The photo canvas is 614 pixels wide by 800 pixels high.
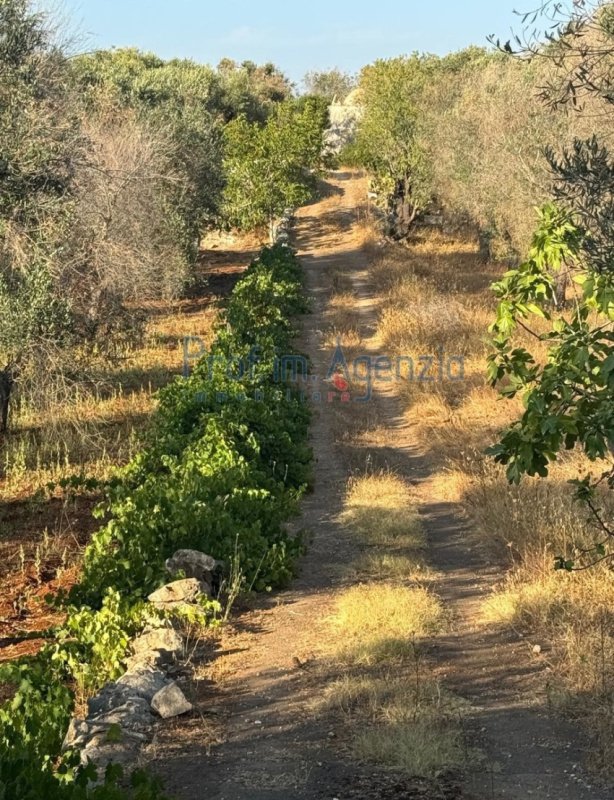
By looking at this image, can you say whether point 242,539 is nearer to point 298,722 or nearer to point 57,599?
point 57,599

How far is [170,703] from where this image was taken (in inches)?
257

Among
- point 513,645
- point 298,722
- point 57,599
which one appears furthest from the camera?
point 57,599

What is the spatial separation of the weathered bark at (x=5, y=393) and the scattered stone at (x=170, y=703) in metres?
7.53

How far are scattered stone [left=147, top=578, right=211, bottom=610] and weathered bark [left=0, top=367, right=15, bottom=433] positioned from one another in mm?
5798

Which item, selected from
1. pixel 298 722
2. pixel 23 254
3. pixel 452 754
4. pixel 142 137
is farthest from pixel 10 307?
pixel 142 137

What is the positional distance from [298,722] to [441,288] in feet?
80.3

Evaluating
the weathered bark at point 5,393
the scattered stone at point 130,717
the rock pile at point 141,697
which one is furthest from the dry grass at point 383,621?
the weathered bark at point 5,393

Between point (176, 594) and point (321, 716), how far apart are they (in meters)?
2.17

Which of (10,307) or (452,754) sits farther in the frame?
(10,307)

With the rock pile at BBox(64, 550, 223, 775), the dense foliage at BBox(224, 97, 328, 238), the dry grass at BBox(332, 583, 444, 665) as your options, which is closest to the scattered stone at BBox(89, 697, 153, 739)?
the rock pile at BBox(64, 550, 223, 775)

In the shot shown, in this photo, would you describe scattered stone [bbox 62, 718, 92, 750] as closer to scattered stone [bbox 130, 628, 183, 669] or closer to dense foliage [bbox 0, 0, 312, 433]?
scattered stone [bbox 130, 628, 183, 669]

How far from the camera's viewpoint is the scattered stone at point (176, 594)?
27.2 ft

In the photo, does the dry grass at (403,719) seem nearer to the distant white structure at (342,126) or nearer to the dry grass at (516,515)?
the dry grass at (516,515)

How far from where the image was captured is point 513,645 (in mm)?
7824
